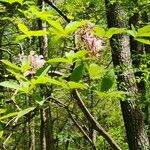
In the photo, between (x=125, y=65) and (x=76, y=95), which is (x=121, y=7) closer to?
(x=125, y=65)

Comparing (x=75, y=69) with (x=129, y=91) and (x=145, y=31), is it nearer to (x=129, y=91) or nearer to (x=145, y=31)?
(x=145, y=31)

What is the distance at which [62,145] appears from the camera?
1925cm

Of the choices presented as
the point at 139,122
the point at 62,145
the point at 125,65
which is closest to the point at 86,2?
the point at 125,65

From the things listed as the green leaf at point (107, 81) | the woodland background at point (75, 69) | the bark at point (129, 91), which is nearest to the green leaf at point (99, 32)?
the woodland background at point (75, 69)

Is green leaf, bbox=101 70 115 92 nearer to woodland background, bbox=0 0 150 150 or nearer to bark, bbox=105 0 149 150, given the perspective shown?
woodland background, bbox=0 0 150 150

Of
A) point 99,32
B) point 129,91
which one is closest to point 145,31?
point 99,32

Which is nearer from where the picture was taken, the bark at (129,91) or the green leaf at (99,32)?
the green leaf at (99,32)

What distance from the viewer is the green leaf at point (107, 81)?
3.34 ft

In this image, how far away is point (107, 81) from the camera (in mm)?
1023

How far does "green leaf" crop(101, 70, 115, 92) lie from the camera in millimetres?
1018

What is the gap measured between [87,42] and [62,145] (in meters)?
18.5

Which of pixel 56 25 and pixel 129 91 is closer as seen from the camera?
pixel 56 25

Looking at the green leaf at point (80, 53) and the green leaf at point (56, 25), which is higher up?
the green leaf at point (56, 25)

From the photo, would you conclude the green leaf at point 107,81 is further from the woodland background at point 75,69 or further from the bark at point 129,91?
the bark at point 129,91
